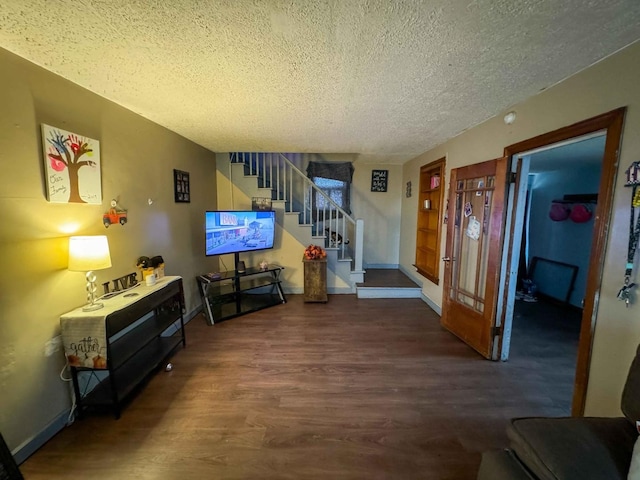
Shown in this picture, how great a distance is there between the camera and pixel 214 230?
131 inches

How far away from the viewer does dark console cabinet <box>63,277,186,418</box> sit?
171cm

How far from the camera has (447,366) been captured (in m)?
2.38

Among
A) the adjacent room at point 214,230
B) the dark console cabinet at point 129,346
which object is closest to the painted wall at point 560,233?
the adjacent room at point 214,230

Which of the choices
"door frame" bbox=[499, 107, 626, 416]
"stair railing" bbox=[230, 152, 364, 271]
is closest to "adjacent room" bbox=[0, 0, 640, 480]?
"door frame" bbox=[499, 107, 626, 416]

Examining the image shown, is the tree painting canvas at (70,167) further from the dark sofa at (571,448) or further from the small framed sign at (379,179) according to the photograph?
the small framed sign at (379,179)

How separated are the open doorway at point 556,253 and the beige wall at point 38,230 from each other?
3595mm

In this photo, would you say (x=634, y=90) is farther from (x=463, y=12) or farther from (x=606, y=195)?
(x=463, y=12)

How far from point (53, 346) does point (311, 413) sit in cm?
183

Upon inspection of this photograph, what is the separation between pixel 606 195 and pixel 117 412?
138 inches

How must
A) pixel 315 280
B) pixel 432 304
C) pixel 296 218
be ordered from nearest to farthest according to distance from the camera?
pixel 432 304 → pixel 315 280 → pixel 296 218

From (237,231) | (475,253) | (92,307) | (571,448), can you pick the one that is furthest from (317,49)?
(237,231)

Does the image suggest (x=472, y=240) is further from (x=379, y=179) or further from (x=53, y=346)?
(x=53, y=346)

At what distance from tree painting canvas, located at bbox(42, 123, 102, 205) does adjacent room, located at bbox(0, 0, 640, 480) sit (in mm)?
15

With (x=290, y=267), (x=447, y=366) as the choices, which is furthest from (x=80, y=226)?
(x=447, y=366)
